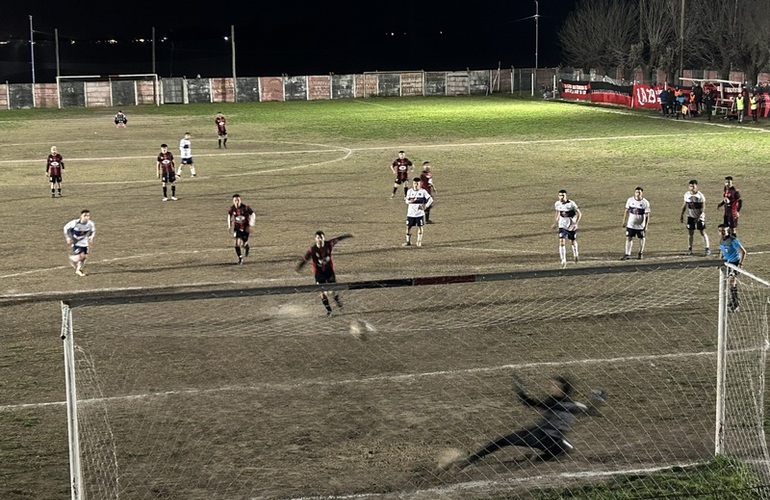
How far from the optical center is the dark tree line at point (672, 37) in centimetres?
7325

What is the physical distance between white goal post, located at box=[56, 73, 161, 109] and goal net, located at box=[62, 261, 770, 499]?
2959 inches

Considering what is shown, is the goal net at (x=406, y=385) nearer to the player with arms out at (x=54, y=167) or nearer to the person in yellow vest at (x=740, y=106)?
the player with arms out at (x=54, y=167)

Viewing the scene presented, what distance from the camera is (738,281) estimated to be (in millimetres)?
20250

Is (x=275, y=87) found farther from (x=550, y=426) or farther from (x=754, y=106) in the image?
(x=550, y=426)

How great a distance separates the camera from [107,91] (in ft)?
300

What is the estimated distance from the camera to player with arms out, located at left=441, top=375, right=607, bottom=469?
12867mm

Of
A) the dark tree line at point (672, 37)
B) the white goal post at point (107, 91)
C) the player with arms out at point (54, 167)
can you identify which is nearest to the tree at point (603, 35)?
the dark tree line at point (672, 37)

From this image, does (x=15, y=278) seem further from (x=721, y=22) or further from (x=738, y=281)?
(x=721, y=22)

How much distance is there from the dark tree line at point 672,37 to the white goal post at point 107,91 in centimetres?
4152

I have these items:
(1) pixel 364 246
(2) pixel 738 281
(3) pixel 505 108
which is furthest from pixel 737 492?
(3) pixel 505 108

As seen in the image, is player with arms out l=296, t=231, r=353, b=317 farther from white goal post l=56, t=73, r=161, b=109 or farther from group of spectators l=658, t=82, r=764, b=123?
white goal post l=56, t=73, r=161, b=109

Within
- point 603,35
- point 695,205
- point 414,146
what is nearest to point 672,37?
point 603,35

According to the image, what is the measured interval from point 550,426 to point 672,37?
3364 inches

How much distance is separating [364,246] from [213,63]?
11150 centimetres
